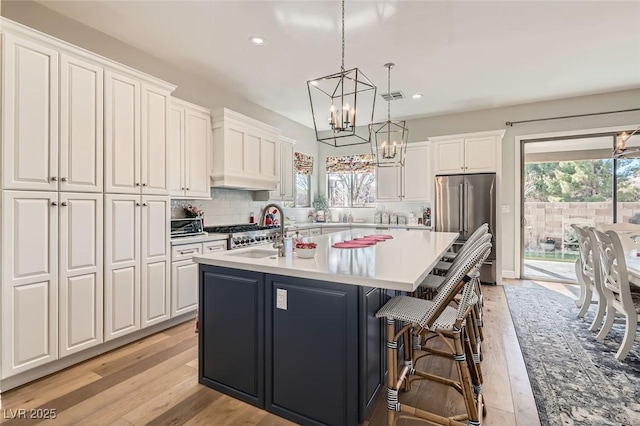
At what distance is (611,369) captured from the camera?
233 cm

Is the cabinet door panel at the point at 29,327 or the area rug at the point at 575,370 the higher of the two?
the cabinet door panel at the point at 29,327

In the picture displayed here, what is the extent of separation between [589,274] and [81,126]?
16.5 feet

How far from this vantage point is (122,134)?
8.87 feet

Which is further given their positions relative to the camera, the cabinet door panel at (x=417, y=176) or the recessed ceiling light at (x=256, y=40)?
the cabinet door panel at (x=417, y=176)

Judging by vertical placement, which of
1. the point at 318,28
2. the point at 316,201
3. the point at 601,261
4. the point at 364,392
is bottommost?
the point at 364,392

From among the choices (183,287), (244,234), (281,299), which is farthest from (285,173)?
(281,299)

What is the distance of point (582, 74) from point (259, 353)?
16.3 feet

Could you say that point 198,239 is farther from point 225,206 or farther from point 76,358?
point 76,358

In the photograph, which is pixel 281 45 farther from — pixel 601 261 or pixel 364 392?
pixel 601 261

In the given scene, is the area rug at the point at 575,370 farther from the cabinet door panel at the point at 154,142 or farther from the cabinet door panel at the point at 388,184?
the cabinet door panel at the point at 154,142

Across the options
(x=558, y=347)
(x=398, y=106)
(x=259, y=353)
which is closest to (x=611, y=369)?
(x=558, y=347)

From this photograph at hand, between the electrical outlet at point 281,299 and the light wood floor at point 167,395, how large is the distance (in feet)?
2.13

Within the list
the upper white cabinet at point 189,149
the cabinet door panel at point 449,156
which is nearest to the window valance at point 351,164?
the cabinet door panel at point 449,156

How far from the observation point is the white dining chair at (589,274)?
2.96m
